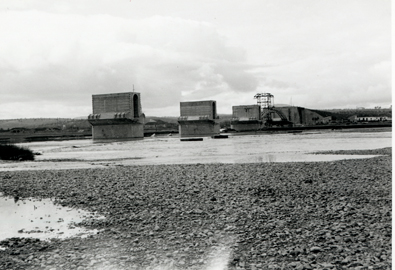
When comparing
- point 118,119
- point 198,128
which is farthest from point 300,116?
point 118,119

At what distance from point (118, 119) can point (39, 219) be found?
5995 centimetres

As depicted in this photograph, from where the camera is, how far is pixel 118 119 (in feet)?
222

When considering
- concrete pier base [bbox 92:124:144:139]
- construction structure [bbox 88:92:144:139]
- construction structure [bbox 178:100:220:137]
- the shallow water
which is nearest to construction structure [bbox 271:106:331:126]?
construction structure [bbox 178:100:220:137]

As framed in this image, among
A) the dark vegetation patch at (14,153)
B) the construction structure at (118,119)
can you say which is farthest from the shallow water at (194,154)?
the construction structure at (118,119)

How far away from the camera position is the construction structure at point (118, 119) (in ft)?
224

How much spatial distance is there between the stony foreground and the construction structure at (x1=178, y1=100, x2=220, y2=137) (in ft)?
223

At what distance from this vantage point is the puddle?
24.7 ft

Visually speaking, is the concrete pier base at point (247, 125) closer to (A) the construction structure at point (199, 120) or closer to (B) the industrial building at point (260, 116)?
(B) the industrial building at point (260, 116)

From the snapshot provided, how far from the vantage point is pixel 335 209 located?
813 cm

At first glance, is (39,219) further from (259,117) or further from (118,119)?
(259,117)

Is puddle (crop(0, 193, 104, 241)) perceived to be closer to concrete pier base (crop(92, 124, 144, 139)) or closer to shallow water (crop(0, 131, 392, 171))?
shallow water (crop(0, 131, 392, 171))

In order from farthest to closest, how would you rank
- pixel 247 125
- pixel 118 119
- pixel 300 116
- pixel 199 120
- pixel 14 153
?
pixel 300 116 → pixel 247 125 → pixel 199 120 → pixel 118 119 → pixel 14 153

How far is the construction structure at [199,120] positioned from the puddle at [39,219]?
7057 centimetres

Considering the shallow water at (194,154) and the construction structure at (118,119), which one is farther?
the construction structure at (118,119)
